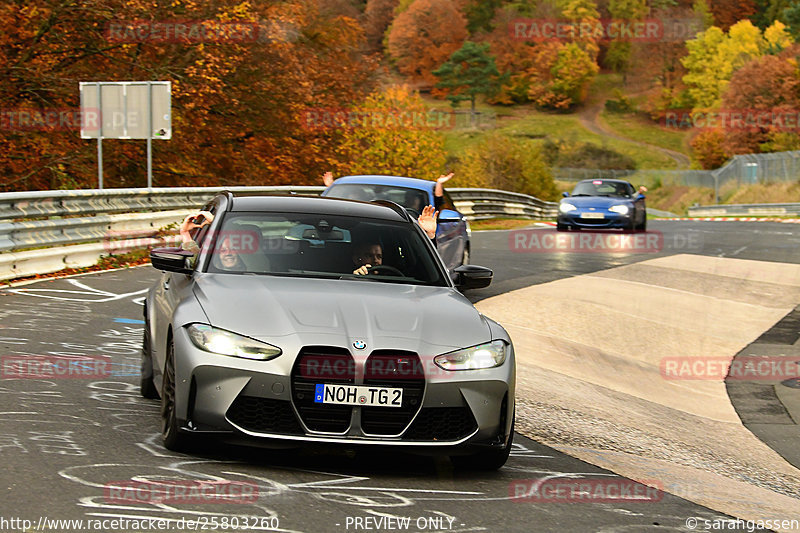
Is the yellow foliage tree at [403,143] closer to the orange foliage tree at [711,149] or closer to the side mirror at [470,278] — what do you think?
the orange foliage tree at [711,149]

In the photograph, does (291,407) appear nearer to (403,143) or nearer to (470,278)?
(470,278)

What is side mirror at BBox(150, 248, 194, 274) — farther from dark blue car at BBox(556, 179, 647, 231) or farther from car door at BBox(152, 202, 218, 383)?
dark blue car at BBox(556, 179, 647, 231)

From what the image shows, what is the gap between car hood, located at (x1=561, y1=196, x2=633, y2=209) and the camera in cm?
2842

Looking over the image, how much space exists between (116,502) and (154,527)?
44cm

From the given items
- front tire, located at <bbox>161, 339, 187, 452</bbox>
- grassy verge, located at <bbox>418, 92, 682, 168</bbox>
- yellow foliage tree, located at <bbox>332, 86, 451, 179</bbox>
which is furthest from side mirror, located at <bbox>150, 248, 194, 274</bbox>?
grassy verge, located at <bbox>418, 92, 682, 168</bbox>

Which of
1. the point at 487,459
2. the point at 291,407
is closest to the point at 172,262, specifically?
the point at 291,407

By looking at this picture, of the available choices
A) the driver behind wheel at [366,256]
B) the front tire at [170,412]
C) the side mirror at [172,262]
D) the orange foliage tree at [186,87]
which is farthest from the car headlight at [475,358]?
the orange foliage tree at [186,87]

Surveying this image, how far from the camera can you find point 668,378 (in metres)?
13.1

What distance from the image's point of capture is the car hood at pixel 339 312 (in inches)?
234

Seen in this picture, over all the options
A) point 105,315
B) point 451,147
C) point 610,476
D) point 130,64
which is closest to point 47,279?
point 105,315

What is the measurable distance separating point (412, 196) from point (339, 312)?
29.9 ft

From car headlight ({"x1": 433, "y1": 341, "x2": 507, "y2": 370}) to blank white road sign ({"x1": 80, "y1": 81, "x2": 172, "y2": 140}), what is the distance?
17.7m

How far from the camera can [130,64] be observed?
31.9 meters

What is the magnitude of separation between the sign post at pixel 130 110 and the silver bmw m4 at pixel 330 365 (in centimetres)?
1668
